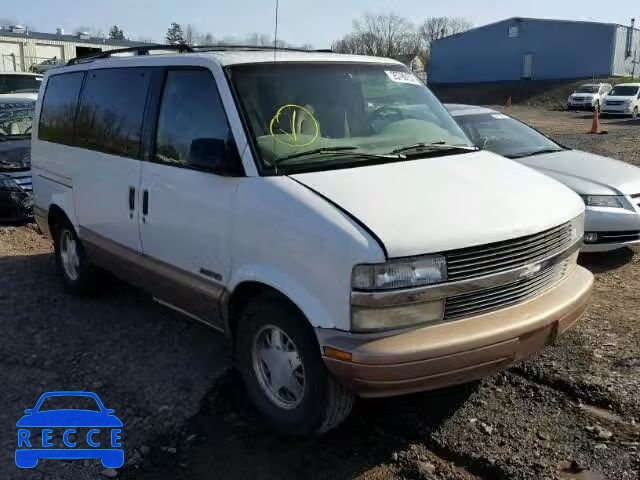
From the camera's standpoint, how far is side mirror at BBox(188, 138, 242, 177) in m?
3.70

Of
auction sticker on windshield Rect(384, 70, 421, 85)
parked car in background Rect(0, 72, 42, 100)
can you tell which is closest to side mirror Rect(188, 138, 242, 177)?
auction sticker on windshield Rect(384, 70, 421, 85)

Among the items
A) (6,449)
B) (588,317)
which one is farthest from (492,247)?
(6,449)

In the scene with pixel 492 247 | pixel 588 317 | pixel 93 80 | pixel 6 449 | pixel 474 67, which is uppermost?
pixel 474 67

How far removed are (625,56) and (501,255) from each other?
59103mm

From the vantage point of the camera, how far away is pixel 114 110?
16.3 feet

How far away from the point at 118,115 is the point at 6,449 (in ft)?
8.18

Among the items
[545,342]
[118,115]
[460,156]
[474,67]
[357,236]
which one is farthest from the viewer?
[474,67]

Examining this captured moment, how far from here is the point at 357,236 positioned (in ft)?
9.98

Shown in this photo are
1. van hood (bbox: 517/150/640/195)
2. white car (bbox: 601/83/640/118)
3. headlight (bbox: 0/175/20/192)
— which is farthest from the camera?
white car (bbox: 601/83/640/118)

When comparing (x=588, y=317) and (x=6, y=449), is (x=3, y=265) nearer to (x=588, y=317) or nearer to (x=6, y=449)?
(x=6, y=449)

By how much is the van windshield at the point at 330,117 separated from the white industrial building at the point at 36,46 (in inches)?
1871

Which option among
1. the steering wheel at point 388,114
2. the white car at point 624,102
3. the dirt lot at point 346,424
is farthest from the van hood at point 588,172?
the white car at point 624,102

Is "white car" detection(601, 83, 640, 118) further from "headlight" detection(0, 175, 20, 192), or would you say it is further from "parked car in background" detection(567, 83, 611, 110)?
"headlight" detection(0, 175, 20, 192)

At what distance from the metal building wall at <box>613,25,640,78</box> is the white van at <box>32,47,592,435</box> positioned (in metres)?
54.6
